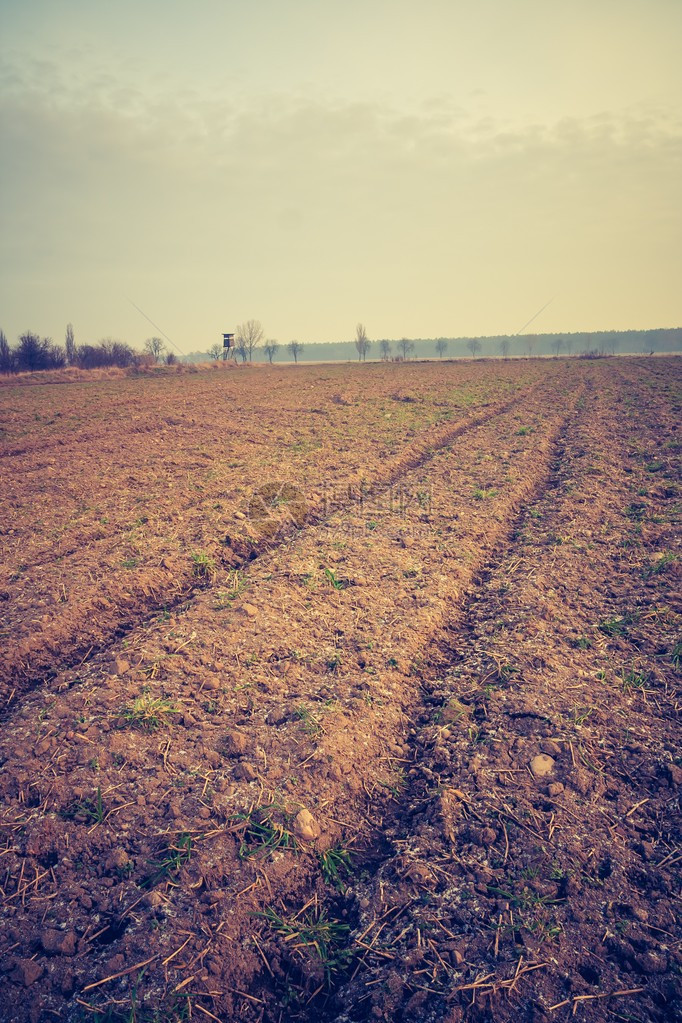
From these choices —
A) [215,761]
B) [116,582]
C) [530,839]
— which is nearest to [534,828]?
[530,839]

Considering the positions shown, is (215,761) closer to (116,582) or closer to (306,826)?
(306,826)

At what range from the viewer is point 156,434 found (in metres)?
18.5

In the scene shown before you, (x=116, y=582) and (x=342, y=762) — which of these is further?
(x=116, y=582)

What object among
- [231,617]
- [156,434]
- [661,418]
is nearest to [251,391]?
[156,434]

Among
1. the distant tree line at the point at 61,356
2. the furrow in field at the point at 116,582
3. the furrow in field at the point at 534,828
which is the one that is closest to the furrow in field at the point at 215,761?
the furrow in field at the point at 534,828

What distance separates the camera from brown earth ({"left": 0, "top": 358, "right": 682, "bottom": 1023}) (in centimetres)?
301

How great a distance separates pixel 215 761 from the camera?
14.7 feet

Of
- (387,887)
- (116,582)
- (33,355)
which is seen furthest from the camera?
(33,355)

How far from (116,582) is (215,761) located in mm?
3761

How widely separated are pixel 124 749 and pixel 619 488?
1054 centimetres

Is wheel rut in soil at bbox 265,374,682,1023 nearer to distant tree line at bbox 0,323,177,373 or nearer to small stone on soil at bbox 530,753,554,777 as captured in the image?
small stone on soil at bbox 530,753,554,777

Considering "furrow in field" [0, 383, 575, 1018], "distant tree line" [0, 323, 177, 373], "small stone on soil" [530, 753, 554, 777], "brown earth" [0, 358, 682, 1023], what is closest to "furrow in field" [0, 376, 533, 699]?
"brown earth" [0, 358, 682, 1023]

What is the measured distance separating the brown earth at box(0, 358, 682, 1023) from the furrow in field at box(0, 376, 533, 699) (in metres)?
0.04

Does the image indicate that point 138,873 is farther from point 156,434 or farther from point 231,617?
point 156,434
